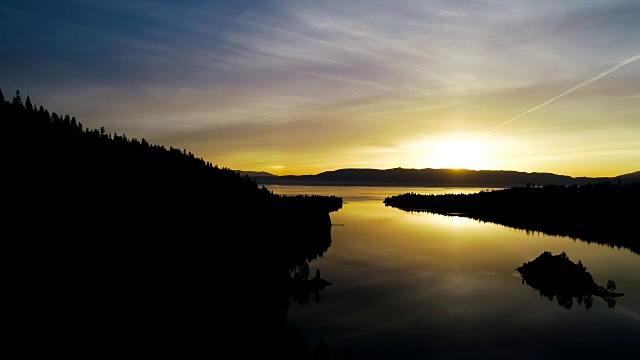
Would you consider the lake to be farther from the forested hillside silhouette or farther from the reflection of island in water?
the forested hillside silhouette

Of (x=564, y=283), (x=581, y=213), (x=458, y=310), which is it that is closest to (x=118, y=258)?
(x=458, y=310)

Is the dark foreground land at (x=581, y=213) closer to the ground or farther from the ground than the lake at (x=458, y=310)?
farther from the ground

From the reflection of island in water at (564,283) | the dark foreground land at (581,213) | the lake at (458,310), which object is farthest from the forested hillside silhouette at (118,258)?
the dark foreground land at (581,213)

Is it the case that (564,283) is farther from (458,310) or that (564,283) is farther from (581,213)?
(581,213)

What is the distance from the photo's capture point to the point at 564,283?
→ 204 ft

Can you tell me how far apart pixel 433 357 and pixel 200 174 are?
63.6m

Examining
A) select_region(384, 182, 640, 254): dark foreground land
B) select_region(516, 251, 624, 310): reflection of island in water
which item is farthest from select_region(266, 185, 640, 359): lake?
select_region(384, 182, 640, 254): dark foreground land

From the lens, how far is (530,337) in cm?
4278

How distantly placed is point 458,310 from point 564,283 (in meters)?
20.9

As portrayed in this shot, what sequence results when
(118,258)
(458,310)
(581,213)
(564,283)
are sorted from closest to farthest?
1. (118,258)
2. (458,310)
3. (564,283)
4. (581,213)

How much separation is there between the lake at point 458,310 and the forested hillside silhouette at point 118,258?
7271 millimetres

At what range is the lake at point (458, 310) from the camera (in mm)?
39875

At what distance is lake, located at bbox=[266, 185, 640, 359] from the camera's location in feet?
131

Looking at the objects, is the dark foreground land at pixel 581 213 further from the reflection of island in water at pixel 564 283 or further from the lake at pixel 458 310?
the reflection of island in water at pixel 564 283
